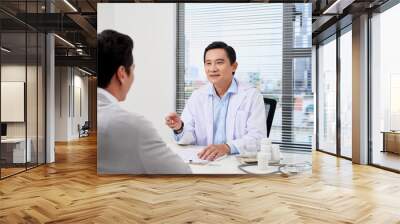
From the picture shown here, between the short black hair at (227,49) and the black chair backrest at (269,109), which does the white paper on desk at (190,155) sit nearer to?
the black chair backrest at (269,109)

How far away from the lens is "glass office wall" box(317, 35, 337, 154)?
32.7ft

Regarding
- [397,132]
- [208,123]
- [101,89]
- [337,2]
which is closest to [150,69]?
[101,89]

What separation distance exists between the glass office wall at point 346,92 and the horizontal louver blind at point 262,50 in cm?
275

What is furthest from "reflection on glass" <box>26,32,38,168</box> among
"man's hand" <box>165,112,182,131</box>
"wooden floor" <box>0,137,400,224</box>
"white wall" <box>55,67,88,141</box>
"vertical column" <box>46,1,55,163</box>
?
"white wall" <box>55,67,88,141</box>

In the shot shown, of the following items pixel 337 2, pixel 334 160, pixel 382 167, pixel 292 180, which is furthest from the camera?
pixel 334 160

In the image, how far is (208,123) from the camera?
6.37 metres

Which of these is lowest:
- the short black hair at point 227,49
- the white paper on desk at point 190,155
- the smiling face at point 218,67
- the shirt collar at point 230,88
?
the white paper on desk at point 190,155

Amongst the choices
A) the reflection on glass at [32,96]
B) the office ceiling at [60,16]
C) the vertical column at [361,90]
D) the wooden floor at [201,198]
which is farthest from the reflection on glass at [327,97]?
the reflection on glass at [32,96]

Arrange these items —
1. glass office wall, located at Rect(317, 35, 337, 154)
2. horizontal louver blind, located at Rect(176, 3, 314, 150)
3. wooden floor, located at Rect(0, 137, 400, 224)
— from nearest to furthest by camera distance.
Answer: wooden floor, located at Rect(0, 137, 400, 224) → horizontal louver blind, located at Rect(176, 3, 314, 150) → glass office wall, located at Rect(317, 35, 337, 154)

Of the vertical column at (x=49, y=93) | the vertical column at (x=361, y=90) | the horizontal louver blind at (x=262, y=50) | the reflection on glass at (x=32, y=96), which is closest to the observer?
the horizontal louver blind at (x=262, y=50)

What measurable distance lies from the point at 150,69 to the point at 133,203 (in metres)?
2.56

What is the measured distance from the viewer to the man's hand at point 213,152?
20.8 ft

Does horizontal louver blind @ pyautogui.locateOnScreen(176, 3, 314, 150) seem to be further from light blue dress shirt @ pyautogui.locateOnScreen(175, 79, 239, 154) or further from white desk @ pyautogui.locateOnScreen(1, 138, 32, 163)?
white desk @ pyautogui.locateOnScreen(1, 138, 32, 163)

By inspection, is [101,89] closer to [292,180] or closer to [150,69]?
[150,69]
